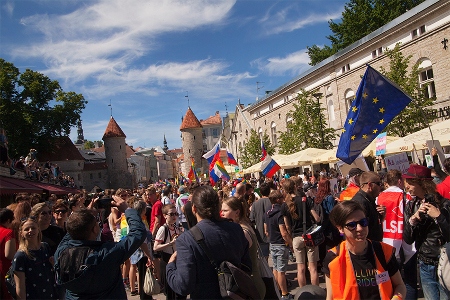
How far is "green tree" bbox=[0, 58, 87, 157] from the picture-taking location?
150 feet

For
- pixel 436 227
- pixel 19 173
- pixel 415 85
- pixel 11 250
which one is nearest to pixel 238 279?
pixel 436 227

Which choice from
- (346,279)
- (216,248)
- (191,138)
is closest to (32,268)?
(216,248)

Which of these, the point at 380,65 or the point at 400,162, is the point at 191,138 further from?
the point at 400,162

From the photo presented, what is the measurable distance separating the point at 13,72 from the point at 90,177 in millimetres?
35043

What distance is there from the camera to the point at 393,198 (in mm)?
5059

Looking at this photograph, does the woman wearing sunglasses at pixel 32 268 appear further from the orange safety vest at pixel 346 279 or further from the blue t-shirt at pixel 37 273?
the orange safety vest at pixel 346 279

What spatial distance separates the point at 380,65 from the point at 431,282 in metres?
22.9

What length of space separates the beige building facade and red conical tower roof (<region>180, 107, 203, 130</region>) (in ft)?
131

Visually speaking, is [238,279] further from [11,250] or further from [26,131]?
[26,131]

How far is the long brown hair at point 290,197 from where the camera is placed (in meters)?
7.01

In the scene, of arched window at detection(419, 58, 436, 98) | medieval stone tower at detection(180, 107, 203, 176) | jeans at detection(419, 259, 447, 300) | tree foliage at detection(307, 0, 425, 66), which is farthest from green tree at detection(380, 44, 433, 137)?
medieval stone tower at detection(180, 107, 203, 176)

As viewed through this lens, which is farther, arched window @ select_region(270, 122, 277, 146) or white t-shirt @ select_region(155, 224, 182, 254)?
arched window @ select_region(270, 122, 277, 146)

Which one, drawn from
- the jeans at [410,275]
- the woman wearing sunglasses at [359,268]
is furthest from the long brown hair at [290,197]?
the woman wearing sunglasses at [359,268]

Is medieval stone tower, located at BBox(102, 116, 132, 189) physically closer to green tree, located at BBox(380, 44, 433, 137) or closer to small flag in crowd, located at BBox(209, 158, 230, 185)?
small flag in crowd, located at BBox(209, 158, 230, 185)
